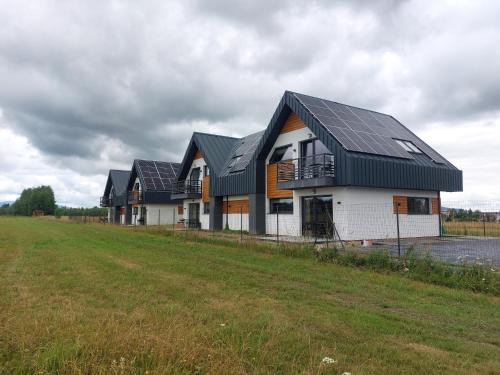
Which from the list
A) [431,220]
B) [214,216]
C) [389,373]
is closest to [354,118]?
[431,220]

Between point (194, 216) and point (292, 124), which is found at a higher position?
point (292, 124)

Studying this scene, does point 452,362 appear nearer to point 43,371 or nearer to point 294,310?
point 294,310

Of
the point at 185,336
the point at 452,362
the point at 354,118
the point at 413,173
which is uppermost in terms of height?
the point at 354,118

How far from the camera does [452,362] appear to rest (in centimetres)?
380

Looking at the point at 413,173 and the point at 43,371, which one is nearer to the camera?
the point at 43,371

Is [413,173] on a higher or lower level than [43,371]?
higher

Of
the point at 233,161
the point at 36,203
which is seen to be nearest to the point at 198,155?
the point at 233,161

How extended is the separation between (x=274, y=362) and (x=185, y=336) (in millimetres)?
955

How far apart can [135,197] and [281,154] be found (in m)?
24.1

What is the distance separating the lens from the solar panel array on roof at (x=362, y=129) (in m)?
17.3

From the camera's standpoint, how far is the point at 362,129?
63.1 feet

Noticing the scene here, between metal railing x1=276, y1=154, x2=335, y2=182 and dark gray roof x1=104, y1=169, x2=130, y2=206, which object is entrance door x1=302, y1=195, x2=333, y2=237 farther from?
dark gray roof x1=104, y1=169, x2=130, y2=206

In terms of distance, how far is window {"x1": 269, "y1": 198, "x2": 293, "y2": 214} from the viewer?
20375 mm

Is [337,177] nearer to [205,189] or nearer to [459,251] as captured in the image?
[459,251]
